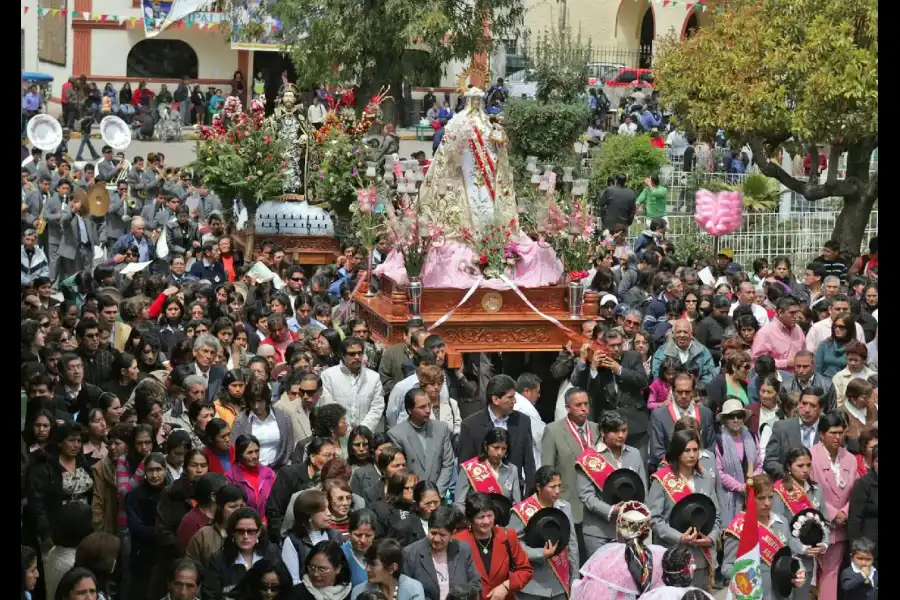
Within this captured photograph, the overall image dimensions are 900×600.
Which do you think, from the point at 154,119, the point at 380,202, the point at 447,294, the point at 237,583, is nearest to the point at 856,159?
the point at 380,202

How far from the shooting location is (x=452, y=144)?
610 inches

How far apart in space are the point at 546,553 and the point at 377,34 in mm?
25486

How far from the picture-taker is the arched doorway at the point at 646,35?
43656mm

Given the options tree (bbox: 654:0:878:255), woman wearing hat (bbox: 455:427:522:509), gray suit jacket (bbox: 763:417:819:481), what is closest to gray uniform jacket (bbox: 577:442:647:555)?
woman wearing hat (bbox: 455:427:522:509)

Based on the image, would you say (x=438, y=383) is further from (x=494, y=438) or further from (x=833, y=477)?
(x=833, y=477)

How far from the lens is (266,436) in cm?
1043

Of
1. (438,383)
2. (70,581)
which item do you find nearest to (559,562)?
(438,383)

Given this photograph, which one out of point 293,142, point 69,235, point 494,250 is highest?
point 293,142

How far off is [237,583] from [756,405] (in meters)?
4.94

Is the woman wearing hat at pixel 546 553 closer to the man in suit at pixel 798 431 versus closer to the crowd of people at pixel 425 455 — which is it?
the crowd of people at pixel 425 455

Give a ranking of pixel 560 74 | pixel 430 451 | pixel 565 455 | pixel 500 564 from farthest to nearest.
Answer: pixel 560 74 → pixel 430 451 → pixel 565 455 → pixel 500 564

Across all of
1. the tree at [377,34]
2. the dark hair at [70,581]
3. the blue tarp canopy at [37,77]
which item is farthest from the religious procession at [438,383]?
the blue tarp canopy at [37,77]

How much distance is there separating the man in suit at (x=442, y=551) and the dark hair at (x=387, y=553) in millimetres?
225

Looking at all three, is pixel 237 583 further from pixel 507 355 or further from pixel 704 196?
pixel 704 196
